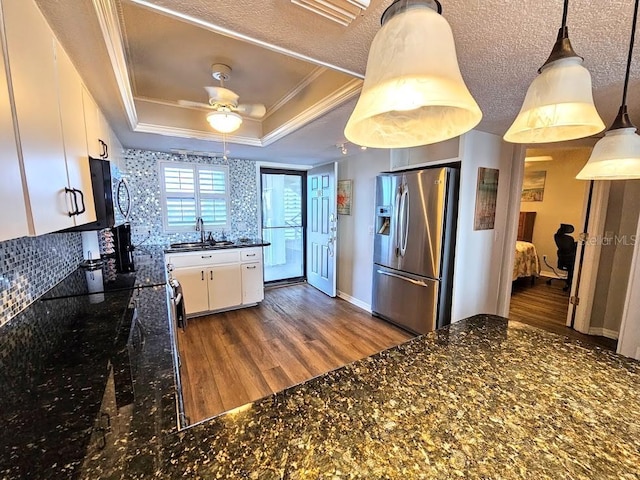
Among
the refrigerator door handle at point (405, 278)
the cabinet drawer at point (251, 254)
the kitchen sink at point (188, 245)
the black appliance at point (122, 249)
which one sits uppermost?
the black appliance at point (122, 249)

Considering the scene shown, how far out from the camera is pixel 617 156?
1.11 metres

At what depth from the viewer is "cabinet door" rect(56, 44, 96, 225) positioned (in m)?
1.18

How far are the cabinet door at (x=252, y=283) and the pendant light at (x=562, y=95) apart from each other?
3.33m

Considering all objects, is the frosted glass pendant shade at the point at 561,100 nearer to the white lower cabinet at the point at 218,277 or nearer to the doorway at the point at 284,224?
the white lower cabinet at the point at 218,277

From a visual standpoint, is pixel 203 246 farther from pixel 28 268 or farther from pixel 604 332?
pixel 604 332

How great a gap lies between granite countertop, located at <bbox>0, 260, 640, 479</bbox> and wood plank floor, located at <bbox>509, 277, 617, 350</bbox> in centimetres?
285

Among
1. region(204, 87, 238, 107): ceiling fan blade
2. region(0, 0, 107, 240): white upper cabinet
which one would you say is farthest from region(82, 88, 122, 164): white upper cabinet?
region(204, 87, 238, 107): ceiling fan blade

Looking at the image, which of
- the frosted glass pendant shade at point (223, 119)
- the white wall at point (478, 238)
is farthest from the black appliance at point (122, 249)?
the white wall at point (478, 238)

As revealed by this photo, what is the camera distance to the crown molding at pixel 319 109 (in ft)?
5.56

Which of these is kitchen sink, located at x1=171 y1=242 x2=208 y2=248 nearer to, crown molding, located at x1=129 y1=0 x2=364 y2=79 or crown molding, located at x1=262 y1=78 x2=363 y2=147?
crown molding, located at x1=262 y1=78 x2=363 y2=147

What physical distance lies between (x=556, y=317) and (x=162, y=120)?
17.1ft

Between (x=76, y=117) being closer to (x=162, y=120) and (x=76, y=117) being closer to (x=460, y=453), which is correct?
(x=162, y=120)

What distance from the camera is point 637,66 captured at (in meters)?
1.41

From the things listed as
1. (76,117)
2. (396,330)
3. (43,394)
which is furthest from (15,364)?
(396,330)
